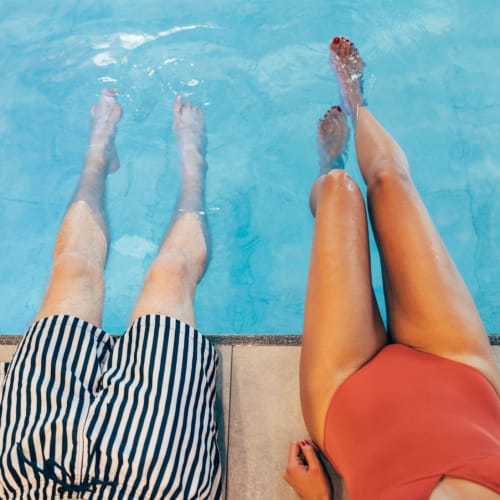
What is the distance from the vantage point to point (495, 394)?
113 centimetres

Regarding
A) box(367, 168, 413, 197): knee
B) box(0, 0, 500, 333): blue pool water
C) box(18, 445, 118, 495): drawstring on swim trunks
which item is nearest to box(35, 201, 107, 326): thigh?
box(18, 445, 118, 495): drawstring on swim trunks

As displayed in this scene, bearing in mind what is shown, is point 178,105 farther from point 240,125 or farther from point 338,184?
point 338,184

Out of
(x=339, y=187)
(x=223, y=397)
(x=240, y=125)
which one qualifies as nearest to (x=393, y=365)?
(x=339, y=187)

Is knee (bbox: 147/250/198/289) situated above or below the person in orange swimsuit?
above

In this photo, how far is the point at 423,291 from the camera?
1.22 m

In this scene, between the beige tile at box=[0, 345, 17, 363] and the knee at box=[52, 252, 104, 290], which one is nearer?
the knee at box=[52, 252, 104, 290]

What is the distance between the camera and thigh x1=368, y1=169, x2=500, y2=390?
117 cm

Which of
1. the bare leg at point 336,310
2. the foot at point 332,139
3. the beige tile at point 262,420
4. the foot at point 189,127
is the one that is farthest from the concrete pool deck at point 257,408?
the foot at point 189,127

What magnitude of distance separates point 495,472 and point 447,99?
6.28 feet

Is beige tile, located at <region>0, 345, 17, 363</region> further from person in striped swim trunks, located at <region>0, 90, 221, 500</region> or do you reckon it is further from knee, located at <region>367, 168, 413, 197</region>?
knee, located at <region>367, 168, 413, 197</region>

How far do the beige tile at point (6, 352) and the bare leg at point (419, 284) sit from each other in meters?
1.23

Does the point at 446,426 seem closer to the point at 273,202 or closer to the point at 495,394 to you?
the point at 495,394

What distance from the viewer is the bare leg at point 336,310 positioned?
3.98ft

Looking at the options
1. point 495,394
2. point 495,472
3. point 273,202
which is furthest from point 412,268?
point 273,202
